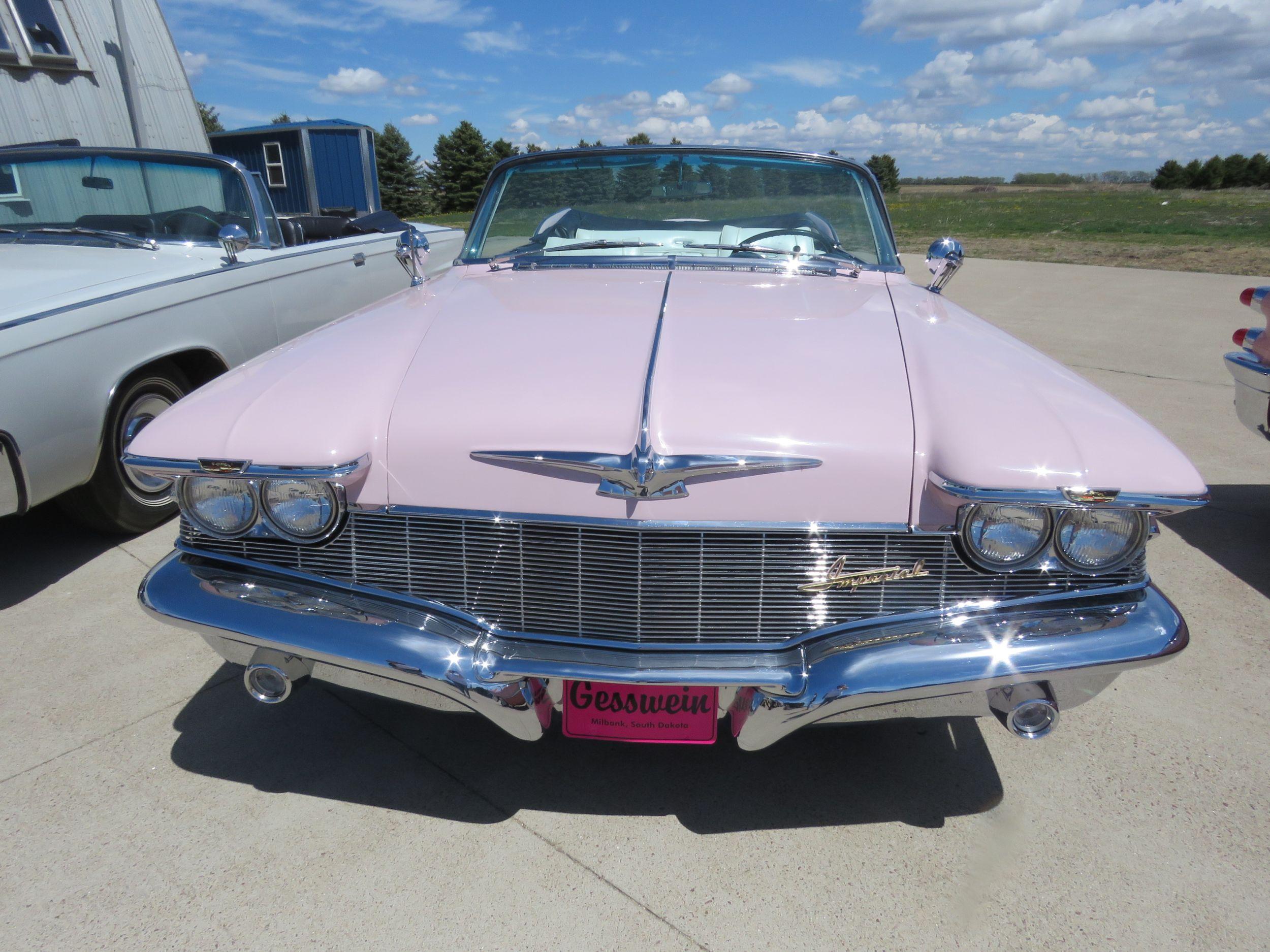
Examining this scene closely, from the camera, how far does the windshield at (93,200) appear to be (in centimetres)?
405

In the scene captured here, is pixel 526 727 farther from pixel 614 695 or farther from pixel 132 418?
pixel 132 418

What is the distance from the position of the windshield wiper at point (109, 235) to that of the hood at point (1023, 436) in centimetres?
351

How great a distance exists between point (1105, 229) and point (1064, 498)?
25.0 m

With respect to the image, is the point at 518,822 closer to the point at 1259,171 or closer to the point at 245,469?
the point at 245,469

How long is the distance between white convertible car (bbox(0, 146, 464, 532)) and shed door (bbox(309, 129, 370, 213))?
17.5 m

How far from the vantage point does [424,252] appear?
3496mm

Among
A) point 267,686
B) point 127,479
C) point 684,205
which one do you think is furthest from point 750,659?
point 127,479

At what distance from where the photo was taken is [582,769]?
222 cm

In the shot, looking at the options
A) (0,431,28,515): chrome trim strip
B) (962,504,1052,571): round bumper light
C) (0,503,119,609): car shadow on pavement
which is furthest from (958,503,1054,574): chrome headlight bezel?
(0,503,119,609): car shadow on pavement

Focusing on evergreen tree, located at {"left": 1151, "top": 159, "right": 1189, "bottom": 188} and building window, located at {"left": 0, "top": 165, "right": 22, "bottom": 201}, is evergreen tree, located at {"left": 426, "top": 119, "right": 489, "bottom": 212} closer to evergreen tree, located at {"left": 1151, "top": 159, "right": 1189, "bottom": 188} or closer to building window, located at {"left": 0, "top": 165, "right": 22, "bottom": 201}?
building window, located at {"left": 0, "top": 165, "right": 22, "bottom": 201}

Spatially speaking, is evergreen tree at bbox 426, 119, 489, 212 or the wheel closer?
the wheel

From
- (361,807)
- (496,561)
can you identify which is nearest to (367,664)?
(496,561)

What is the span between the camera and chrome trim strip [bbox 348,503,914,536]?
170 cm

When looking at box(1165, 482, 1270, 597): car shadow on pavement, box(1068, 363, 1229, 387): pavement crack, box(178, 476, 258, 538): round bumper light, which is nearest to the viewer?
box(178, 476, 258, 538): round bumper light
